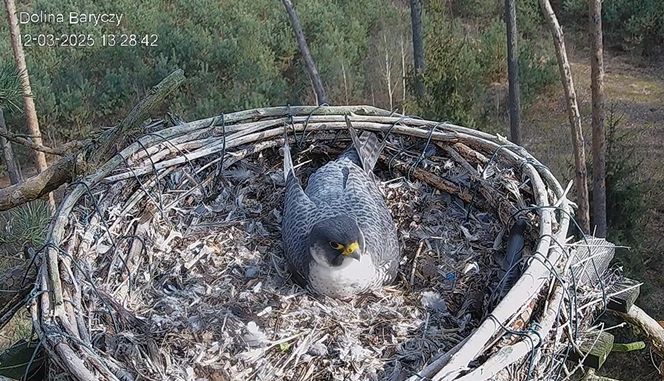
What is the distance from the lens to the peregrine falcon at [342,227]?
3.07m

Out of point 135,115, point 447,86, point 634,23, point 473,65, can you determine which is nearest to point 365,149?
point 135,115

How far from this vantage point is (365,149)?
3631 mm

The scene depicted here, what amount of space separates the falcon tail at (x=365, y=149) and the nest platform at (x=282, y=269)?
6cm

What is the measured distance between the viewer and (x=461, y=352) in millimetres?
2277

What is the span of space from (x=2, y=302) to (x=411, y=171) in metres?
1.96

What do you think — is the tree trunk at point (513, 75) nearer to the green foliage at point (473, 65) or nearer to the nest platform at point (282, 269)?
the green foliage at point (473, 65)

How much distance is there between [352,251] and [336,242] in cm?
8

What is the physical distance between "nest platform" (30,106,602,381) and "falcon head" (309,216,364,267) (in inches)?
8.0

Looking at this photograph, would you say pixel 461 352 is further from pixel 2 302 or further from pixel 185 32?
pixel 185 32

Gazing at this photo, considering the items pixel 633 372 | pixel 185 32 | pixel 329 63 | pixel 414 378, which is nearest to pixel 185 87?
pixel 185 32

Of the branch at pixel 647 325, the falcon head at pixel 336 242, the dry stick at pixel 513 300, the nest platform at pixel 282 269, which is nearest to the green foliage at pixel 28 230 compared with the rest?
the nest platform at pixel 282 269

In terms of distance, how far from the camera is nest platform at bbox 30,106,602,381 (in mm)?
2484

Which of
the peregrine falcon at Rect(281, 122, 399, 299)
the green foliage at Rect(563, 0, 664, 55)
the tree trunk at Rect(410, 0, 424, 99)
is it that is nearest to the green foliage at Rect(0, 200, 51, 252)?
the peregrine falcon at Rect(281, 122, 399, 299)

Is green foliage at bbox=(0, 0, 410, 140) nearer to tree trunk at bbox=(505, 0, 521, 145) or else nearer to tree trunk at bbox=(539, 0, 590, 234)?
tree trunk at bbox=(505, 0, 521, 145)
